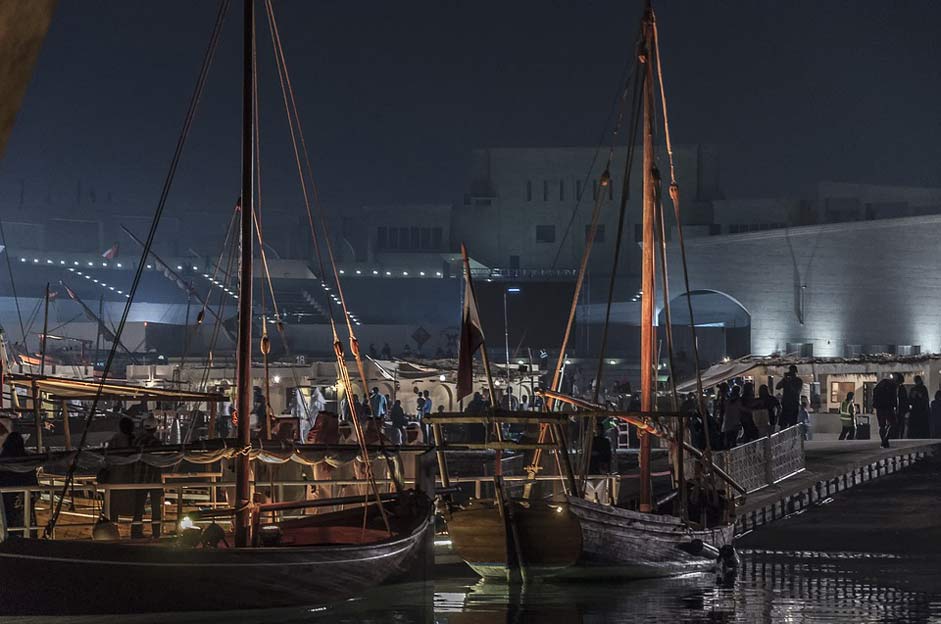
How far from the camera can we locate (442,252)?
64.3 m

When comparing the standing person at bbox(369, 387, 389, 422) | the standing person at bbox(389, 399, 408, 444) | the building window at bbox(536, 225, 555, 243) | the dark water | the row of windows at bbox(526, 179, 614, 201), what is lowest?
the dark water

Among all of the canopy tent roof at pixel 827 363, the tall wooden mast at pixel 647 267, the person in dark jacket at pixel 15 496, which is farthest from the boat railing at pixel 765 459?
the person in dark jacket at pixel 15 496

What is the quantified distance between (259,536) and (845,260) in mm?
31220

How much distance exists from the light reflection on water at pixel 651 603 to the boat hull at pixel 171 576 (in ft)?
0.45

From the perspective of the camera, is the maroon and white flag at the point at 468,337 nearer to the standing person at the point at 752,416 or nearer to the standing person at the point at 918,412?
the standing person at the point at 752,416

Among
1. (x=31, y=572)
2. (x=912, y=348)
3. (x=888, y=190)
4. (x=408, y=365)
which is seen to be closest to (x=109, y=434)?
(x=408, y=365)

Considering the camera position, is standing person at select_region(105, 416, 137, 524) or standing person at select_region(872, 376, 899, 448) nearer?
standing person at select_region(105, 416, 137, 524)

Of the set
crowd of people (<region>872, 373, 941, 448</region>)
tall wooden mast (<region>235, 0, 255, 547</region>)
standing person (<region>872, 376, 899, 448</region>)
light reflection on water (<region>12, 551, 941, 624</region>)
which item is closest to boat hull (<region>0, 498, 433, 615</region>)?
light reflection on water (<region>12, 551, 941, 624</region>)

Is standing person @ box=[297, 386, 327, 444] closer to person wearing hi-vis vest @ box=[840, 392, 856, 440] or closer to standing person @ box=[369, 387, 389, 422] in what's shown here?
standing person @ box=[369, 387, 389, 422]

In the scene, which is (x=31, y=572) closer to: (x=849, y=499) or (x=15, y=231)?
(x=849, y=499)

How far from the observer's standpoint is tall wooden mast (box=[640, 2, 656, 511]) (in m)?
16.1

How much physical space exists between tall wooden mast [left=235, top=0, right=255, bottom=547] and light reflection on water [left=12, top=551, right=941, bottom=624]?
104 centimetres

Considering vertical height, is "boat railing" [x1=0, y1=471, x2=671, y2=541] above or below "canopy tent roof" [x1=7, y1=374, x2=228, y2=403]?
below

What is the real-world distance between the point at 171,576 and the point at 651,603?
5.63m
